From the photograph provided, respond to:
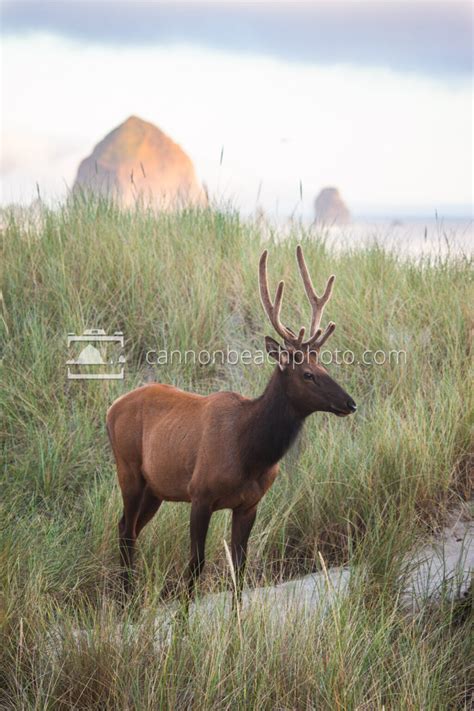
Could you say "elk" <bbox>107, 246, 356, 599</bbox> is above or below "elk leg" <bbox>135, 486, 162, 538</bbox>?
above

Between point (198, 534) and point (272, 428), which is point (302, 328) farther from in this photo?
point (198, 534)

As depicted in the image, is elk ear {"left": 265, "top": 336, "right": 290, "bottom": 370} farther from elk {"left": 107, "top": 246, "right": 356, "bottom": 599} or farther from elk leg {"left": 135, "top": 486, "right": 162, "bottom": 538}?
elk leg {"left": 135, "top": 486, "right": 162, "bottom": 538}

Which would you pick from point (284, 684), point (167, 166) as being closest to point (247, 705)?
point (284, 684)

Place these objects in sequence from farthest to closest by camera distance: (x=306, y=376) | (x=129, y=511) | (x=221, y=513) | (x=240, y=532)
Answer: (x=221, y=513) → (x=129, y=511) → (x=240, y=532) → (x=306, y=376)

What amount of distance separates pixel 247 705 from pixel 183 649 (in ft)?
1.11

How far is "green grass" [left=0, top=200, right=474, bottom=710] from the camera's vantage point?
3893 mm

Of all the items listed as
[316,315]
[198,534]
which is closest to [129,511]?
[198,534]

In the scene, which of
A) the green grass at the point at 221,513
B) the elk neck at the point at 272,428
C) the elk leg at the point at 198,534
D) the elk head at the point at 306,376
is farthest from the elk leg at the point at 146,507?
the elk head at the point at 306,376

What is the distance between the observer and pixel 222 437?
169 inches

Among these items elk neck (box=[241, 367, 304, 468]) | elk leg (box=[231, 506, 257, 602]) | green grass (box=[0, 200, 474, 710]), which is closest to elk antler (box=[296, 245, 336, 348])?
elk neck (box=[241, 367, 304, 468])

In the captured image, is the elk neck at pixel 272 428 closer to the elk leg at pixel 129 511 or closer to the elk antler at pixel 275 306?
the elk antler at pixel 275 306

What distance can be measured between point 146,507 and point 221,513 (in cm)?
99

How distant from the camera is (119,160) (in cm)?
1140

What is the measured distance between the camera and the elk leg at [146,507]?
15.6 feet
